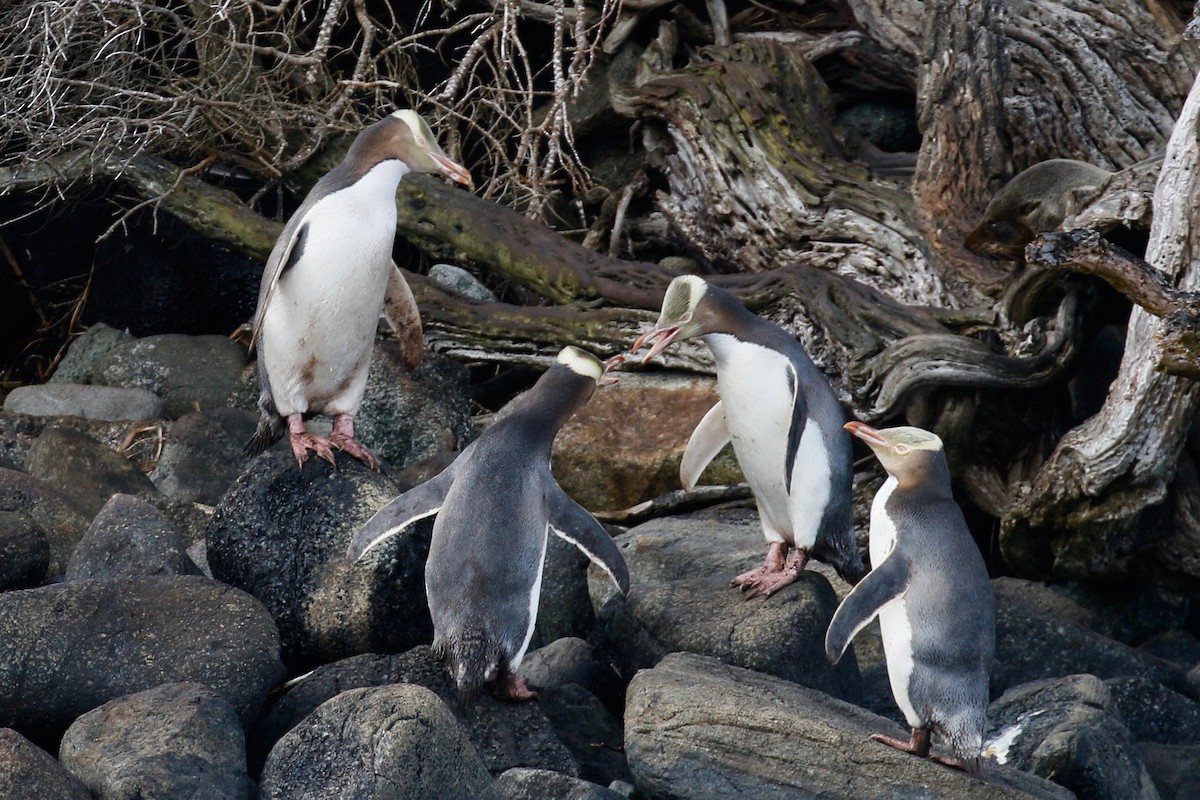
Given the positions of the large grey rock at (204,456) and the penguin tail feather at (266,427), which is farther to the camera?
the large grey rock at (204,456)

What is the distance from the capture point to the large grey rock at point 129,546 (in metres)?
5.00

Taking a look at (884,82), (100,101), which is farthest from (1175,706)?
(100,101)

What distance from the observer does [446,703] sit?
425cm

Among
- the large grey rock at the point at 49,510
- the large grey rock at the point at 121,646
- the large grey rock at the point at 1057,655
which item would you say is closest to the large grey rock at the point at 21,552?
the large grey rock at the point at 121,646

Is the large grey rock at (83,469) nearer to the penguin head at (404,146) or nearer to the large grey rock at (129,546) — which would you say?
the large grey rock at (129,546)

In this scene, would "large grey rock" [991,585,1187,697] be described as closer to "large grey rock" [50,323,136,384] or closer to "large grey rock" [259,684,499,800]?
"large grey rock" [259,684,499,800]

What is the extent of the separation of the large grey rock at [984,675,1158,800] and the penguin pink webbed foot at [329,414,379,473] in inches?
88.9

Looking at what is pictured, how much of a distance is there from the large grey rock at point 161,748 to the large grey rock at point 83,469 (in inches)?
95.7

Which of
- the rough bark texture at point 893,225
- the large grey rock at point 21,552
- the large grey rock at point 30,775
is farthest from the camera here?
the rough bark texture at point 893,225

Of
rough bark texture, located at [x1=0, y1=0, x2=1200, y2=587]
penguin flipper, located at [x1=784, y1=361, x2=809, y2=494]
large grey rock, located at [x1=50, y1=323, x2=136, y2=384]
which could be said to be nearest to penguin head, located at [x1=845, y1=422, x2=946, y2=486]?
penguin flipper, located at [x1=784, y1=361, x2=809, y2=494]

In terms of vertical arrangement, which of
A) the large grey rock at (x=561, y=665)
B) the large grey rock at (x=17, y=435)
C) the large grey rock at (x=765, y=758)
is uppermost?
the large grey rock at (x=765, y=758)

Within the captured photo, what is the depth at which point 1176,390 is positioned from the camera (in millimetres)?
5547

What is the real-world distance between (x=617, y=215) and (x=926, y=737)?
193 inches

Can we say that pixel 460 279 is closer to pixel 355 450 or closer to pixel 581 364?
pixel 355 450
